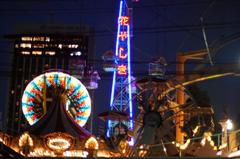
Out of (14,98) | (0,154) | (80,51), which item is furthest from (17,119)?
(0,154)

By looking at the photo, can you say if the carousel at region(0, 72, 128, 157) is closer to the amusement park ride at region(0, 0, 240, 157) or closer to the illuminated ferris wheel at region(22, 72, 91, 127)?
the amusement park ride at region(0, 0, 240, 157)

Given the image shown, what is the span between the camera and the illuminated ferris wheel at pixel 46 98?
39188mm

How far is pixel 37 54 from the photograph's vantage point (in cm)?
12169

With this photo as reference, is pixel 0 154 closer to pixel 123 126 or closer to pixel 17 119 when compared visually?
pixel 123 126

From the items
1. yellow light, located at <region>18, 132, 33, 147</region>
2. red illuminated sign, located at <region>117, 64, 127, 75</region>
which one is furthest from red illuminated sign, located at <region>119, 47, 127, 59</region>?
yellow light, located at <region>18, 132, 33, 147</region>

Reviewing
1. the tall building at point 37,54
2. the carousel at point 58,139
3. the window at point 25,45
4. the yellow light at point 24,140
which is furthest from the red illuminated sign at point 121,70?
the window at point 25,45

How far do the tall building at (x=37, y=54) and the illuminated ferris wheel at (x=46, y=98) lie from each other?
2548 inches

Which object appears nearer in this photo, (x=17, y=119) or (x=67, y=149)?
(x=67, y=149)

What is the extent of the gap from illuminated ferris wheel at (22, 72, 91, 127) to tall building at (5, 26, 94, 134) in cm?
6473

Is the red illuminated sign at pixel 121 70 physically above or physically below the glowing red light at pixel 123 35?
below

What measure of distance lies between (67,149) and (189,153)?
7.33 meters

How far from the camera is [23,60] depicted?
118188 millimetres

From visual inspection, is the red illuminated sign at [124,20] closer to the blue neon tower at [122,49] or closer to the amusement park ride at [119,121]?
the blue neon tower at [122,49]

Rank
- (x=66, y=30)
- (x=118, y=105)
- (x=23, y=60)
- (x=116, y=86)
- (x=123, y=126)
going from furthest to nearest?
(x=66, y=30) < (x=23, y=60) < (x=116, y=86) < (x=118, y=105) < (x=123, y=126)
